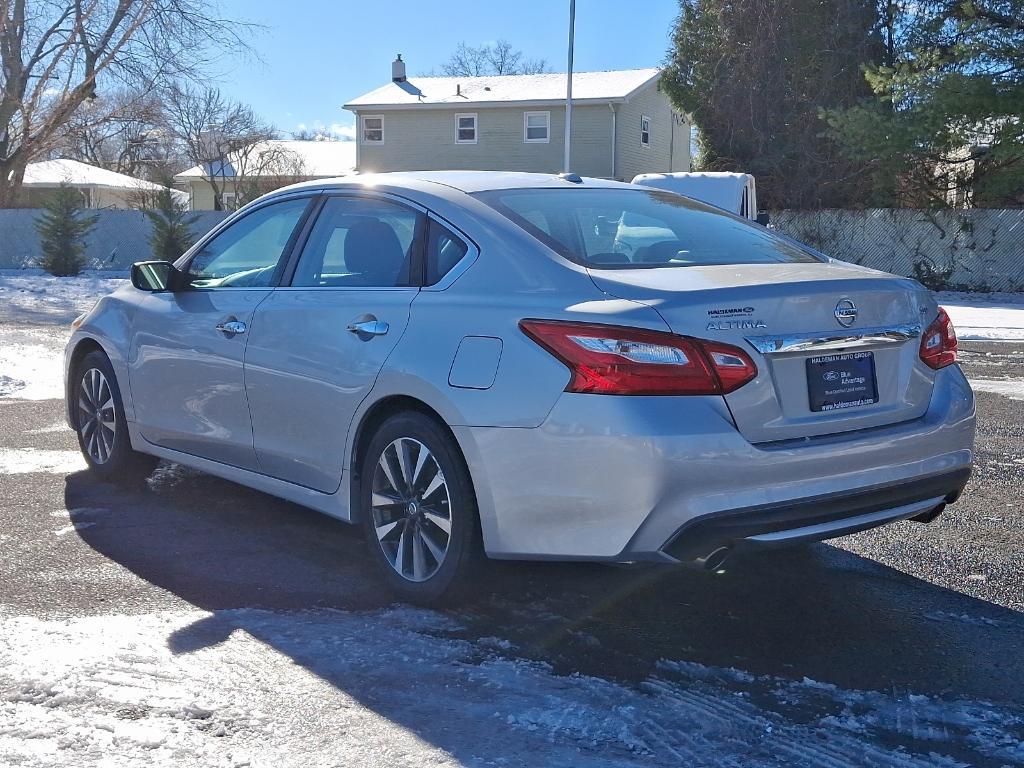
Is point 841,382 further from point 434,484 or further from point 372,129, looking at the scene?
point 372,129

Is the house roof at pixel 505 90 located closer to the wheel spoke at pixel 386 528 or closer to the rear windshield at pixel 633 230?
the rear windshield at pixel 633 230

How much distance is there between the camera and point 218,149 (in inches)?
2149

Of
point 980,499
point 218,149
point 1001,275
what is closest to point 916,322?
point 980,499

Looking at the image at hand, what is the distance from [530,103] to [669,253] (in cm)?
3659

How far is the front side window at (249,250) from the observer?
5.38 m

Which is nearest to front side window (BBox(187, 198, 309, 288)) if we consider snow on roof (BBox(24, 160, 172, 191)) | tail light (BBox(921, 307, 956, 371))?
tail light (BBox(921, 307, 956, 371))

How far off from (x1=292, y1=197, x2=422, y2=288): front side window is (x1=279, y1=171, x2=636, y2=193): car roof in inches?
3.8

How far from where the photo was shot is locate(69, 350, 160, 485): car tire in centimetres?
625

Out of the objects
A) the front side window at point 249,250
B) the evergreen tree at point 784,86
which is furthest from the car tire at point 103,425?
the evergreen tree at point 784,86

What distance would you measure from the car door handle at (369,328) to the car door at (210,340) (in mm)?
788

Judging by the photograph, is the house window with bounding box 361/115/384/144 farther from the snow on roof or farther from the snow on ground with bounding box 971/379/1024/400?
the snow on ground with bounding box 971/379/1024/400

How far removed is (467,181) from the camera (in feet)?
16.0

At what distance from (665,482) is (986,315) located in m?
17.2

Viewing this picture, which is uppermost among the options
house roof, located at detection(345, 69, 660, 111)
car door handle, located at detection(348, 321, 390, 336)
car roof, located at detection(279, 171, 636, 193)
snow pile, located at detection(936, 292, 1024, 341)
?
house roof, located at detection(345, 69, 660, 111)
